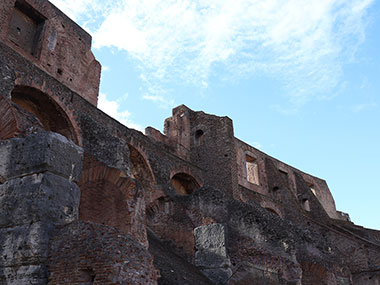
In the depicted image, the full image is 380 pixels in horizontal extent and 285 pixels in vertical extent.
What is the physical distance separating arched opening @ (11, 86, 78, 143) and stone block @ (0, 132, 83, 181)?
170 inches

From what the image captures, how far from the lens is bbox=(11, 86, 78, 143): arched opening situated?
30.0ft

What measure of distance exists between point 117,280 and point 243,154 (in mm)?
18052

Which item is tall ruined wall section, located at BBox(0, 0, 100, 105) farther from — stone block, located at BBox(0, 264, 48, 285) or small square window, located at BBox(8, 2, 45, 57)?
stone block, located at BBox(0, 264, 48, 285)

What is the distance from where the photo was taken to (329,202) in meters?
27.4

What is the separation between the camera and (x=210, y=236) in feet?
28.3

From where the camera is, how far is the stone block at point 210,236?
8406 mm

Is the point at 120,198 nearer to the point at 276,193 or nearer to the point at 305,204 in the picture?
the point at 276,193

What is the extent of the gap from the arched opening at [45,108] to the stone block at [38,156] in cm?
431

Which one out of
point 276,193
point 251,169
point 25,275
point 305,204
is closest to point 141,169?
point 25,275

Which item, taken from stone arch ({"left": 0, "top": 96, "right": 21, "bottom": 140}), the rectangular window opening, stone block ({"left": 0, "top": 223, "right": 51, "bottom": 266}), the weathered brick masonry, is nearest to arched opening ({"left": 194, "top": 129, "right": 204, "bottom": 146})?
the weathered brick masonry

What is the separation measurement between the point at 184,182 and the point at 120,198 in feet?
24.2

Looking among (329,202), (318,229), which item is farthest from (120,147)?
(329,202)

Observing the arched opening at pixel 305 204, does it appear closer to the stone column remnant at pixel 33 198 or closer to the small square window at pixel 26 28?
the small square window at pixel 26 28

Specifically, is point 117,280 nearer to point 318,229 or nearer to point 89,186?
point 89,186
